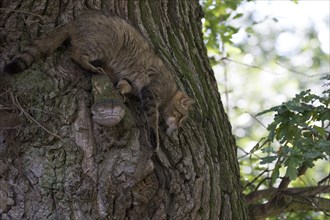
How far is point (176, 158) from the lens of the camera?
9.96 ft

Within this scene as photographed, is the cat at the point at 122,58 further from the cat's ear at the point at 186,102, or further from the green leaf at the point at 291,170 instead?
the green leaf at the point at 291,170

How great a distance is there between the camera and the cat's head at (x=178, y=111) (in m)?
3.29

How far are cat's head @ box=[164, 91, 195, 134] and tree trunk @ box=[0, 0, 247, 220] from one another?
6 cm

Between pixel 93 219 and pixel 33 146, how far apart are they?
44cm

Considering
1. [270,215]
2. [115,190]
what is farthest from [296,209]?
[115,190]

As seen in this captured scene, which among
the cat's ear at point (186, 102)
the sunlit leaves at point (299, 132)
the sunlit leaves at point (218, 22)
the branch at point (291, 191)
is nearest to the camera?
the sunlit leaves at point (299, 132)

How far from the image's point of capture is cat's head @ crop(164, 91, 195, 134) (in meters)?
3.29

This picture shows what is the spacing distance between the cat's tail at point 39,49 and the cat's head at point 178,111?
709mm

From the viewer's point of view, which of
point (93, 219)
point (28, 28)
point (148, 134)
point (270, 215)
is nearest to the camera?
point (93, 219)

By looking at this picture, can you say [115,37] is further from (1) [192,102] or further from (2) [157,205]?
(2) [157,205]

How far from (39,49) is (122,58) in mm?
698

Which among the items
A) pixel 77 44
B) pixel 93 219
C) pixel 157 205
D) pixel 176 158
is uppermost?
pixel 77 44

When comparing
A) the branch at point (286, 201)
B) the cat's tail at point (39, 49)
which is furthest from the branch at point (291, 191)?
the cat's tail at point (39, 49)

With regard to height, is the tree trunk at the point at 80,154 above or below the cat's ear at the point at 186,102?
below
